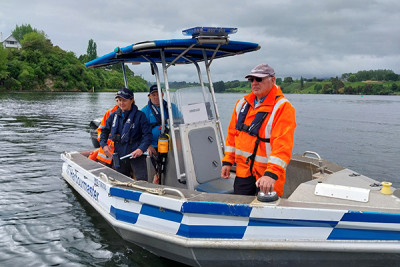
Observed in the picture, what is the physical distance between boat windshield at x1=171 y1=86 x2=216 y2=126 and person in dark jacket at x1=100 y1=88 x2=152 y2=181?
0.56 metres

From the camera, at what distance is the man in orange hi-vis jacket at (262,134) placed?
10.1 feet

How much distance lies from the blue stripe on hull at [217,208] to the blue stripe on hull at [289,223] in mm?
101

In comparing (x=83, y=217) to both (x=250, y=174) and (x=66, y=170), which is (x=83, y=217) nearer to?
(x=66, y=170)

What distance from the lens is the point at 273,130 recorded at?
10.4 ft

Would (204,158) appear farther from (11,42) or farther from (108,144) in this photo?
(11,42)

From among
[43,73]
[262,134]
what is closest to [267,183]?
[262,134]

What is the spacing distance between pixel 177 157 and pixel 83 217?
87.4 inches

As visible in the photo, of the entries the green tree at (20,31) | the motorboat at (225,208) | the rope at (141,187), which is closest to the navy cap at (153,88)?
the motorboat at (225,208)

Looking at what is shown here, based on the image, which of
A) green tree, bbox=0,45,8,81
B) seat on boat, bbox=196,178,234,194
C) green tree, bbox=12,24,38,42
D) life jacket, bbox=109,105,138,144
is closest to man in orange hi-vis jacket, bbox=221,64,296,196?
seat on boat, bbox=196,178,234,194

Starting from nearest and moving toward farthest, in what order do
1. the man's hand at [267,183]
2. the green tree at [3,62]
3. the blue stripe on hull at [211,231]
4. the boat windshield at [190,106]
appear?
the man's hand at [267,183]
the blue stripe on hull at [211,231]
the boat windshield at [190,106]
the green tree at [3,62]

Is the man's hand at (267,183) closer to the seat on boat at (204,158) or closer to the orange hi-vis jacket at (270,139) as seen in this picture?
the orange hi-vis jacket at (270,139)

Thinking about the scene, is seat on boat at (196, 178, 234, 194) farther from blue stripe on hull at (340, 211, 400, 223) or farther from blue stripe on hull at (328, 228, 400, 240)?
blue stripe on hull at (340, 211, 400, 223)

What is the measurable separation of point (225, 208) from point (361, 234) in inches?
44.0

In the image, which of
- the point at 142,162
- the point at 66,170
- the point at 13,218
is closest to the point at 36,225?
the point at 13,218
